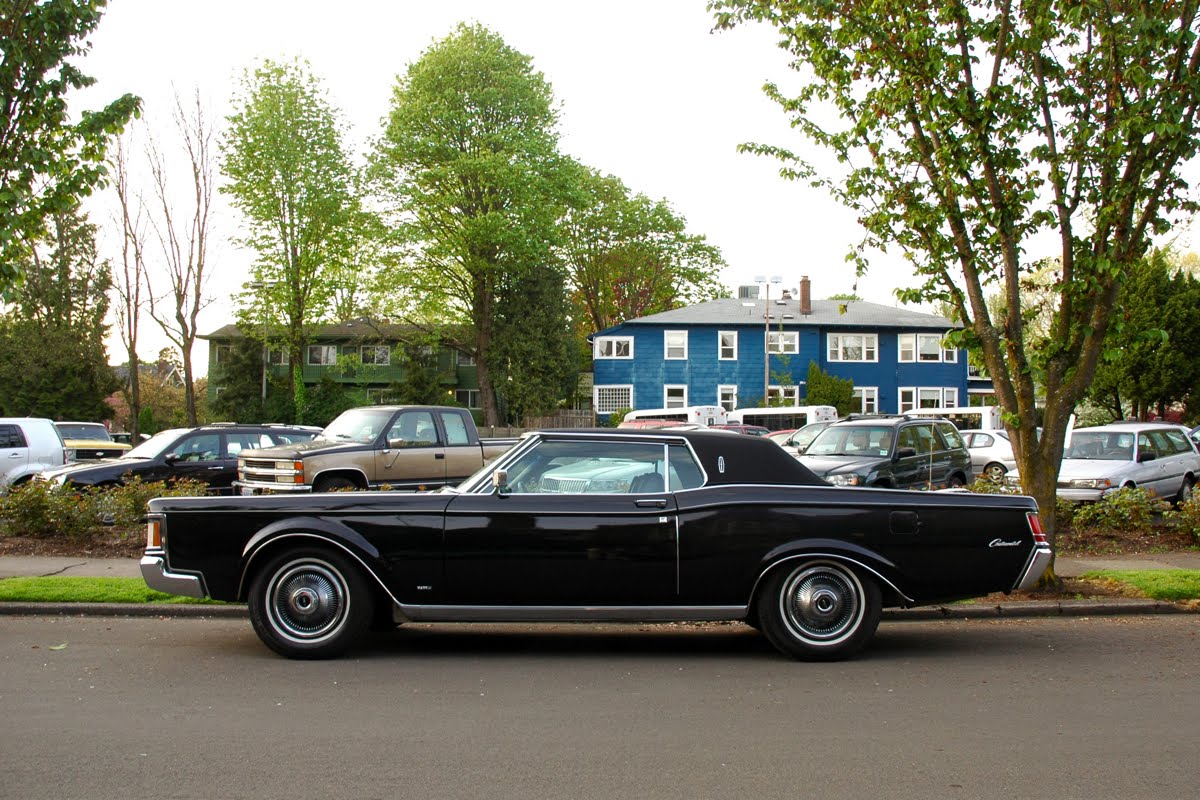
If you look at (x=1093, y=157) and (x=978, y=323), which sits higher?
(x=1093, y=157)

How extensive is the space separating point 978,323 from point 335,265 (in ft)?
138

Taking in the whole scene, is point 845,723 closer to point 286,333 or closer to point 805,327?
point 286,333

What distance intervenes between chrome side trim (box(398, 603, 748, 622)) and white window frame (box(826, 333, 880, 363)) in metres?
54.2

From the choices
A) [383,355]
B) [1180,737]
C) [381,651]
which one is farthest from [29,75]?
[383,355]

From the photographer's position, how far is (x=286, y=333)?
49656 mm

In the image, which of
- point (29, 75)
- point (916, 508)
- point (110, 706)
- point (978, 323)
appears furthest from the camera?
point (29, 75)

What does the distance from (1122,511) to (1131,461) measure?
4.31 m

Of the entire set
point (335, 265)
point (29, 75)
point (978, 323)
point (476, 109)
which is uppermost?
point (476, 109)

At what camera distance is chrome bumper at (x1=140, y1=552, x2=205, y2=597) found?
24.3ft

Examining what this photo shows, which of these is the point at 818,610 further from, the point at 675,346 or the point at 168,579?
the point at 675,346

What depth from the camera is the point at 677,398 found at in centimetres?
6044

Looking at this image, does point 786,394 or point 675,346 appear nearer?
point 786,394

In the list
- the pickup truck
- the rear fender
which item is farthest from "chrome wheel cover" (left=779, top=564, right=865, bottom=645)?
the pickup truck

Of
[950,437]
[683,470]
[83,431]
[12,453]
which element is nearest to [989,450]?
[950,437]
